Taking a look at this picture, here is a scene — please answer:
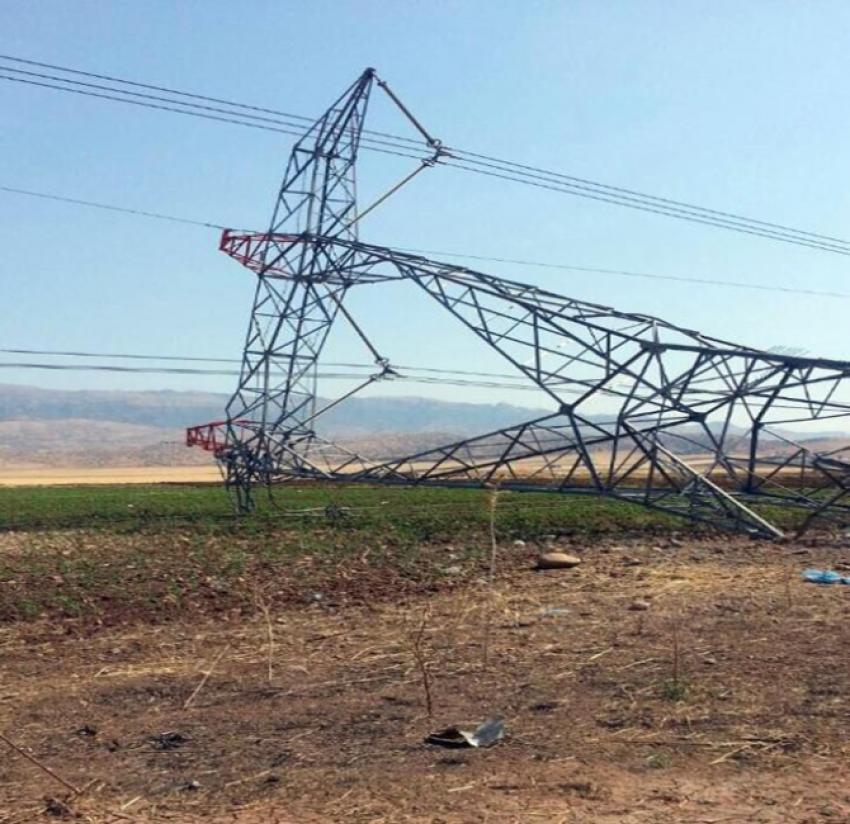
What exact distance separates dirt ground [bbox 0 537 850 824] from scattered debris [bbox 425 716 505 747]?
9 centimetres

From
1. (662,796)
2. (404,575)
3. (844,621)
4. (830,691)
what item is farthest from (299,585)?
(662,796)

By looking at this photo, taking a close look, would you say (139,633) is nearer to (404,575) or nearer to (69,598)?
(69,598)

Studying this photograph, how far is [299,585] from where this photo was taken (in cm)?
1800

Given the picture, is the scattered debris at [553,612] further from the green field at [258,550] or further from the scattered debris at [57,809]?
the scattered debris at [57,809]

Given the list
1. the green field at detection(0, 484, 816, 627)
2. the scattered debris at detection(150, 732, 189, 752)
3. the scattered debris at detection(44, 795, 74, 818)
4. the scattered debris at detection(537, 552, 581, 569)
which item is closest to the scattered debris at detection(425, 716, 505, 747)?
the scattered debris at detection(150, 732, 189, 752)

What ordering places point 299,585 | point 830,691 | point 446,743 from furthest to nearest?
1. point 299,585
2. point 830,691
3. point 446,743

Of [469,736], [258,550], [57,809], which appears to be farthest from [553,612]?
[258,550]

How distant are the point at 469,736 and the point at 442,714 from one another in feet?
3.16

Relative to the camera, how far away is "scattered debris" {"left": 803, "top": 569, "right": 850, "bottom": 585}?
17.6m

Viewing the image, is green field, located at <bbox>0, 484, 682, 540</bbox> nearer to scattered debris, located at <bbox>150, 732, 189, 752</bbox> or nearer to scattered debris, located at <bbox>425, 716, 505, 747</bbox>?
scattered debris, located at <bbox>150, 732, 189, 752</bbox>

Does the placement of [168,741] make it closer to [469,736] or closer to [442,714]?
[442,714]

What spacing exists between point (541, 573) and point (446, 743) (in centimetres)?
1197

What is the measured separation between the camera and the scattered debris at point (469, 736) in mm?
8297

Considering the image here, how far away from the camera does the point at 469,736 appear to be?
838 centimetres
